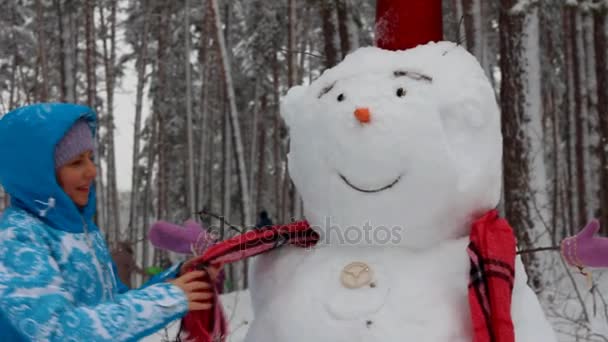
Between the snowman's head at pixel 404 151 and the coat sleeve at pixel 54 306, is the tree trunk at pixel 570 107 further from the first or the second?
the coat sleeve at pixel 54 306

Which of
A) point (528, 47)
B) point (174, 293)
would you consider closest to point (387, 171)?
point (174, 293)

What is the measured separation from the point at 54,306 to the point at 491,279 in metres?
1.61

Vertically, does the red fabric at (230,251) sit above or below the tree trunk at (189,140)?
below

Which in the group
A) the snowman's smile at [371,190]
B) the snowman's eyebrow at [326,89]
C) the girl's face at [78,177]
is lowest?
the snowman's smile at [371,190]

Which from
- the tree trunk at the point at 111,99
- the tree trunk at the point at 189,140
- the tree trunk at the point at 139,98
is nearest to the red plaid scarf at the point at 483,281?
the tree trunk at the point at 189,140

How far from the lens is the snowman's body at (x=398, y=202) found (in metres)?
2.73

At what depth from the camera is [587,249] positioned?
3.06 m

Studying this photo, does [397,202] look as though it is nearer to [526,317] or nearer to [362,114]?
[362,114]

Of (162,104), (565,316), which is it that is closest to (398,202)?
(565,316)

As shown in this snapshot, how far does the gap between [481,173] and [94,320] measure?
5.51ft

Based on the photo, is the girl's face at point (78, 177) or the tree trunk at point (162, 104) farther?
the tree trunk at point (162, 104)

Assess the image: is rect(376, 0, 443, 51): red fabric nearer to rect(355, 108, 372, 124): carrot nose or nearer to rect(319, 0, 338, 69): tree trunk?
rect(355, 108, 372, 124): carrot nose

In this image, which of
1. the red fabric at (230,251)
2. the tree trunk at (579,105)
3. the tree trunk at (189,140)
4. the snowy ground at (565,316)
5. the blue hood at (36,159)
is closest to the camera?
the blue hood at (36,159)

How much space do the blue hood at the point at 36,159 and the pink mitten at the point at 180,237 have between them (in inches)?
48.5
